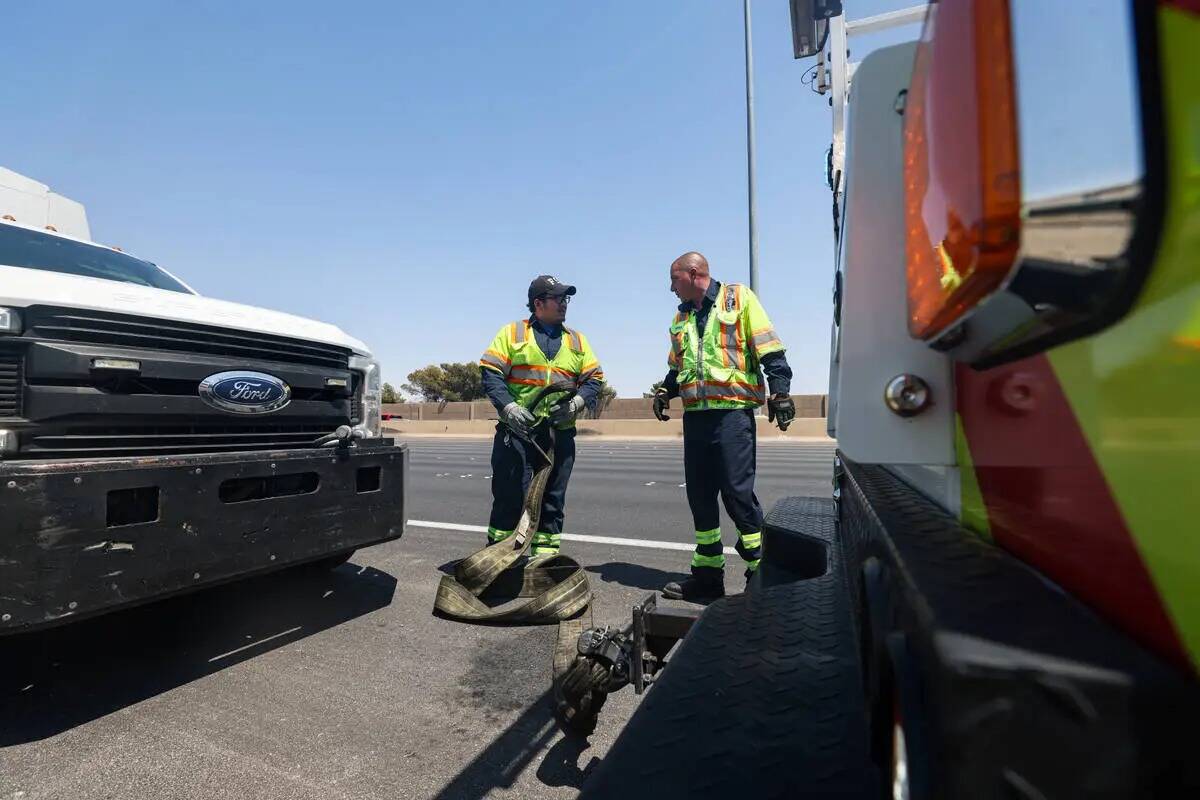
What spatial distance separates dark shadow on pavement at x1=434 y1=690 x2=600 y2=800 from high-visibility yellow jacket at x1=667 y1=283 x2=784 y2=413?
1.96m

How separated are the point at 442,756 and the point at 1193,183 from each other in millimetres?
2246

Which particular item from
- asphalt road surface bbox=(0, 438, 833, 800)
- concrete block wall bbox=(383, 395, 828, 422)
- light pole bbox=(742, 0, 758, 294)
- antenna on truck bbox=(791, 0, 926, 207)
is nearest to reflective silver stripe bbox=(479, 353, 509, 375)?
asphalt road surface bbox=(0, 438, 833, 800)

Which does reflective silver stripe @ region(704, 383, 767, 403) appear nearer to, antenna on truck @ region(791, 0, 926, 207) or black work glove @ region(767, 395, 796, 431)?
black work glove @ region(767, 395, 796, 431)

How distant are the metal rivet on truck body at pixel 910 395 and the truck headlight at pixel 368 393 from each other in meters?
2.96

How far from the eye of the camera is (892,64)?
1006 mm

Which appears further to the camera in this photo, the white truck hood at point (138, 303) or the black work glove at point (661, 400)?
the black work glove at point (661, 400)

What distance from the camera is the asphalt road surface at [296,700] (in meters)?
1.94

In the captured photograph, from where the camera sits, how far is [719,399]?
3.64m

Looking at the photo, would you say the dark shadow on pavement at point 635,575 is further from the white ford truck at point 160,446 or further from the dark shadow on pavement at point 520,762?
the dark shadow on pavement at point 520,762

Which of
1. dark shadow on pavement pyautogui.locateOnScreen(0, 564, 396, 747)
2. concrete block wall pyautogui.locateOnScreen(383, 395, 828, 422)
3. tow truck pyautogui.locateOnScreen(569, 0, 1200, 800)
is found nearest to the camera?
tow truck pyautogui.locateOnScreen(569, 0, 1200, 800)

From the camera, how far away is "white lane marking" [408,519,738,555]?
5.14 meters

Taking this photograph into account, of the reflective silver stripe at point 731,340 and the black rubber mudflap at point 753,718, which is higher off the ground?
the reflective silver stripe at point 731,340

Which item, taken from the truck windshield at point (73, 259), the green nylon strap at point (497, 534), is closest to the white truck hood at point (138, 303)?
the truck windshield at point (73, 259)

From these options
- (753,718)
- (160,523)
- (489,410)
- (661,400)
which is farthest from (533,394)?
(489,410)
